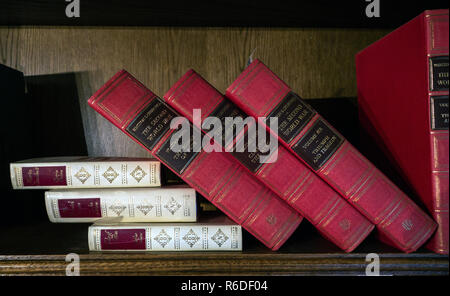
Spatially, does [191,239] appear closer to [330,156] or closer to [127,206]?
[127,206]

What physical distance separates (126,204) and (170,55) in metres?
0.40

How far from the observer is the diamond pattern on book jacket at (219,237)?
48 centimetres

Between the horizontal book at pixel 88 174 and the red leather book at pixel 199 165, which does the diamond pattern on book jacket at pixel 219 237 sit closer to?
the red leather book at pixel 199 165

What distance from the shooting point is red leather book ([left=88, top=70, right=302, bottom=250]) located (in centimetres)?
46

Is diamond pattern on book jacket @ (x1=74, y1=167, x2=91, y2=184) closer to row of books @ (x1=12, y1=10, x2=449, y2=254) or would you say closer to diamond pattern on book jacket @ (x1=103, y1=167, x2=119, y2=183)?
diamond pattern on book jacket @ (x1=103, y1=167, x2=119, y2=183)

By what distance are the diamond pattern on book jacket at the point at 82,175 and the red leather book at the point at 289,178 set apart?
24 centimetres

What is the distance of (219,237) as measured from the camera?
1.59 ft

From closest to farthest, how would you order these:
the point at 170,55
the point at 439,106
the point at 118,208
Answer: the point at 439,106 → the point at 118,208 → the point at 170,55

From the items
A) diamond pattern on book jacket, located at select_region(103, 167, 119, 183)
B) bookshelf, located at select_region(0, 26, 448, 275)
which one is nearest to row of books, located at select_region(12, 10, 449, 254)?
diamond pattern on book jacket, located at select_region(103, 167, 119, 183)

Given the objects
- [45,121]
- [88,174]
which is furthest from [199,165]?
[45,121]

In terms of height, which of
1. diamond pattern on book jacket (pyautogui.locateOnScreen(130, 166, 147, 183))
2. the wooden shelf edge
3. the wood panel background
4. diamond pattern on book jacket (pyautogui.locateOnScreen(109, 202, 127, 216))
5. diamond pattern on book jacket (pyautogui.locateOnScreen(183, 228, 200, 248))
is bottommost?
the wooden shelf edge

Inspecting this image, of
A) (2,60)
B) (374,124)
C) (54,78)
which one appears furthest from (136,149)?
(374,124)

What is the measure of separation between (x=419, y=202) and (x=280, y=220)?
253mm

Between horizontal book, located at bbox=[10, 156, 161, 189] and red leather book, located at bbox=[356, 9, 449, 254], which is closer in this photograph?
red leather book, located at bbox=[356, 9, 449, 254]
